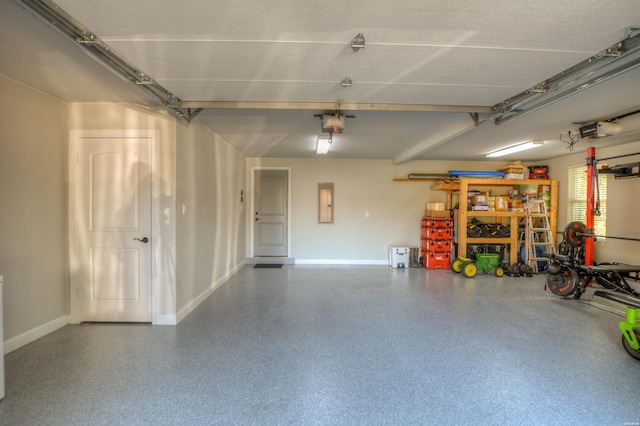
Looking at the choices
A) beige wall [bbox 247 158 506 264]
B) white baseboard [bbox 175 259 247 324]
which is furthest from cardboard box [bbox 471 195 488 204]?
white baseboard [bbox 175 259 247 324]

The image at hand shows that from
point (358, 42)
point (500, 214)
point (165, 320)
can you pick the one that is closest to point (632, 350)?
point (358, 42)

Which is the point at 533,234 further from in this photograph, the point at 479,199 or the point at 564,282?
the point at 564,282

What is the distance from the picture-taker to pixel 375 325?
335 centimetres

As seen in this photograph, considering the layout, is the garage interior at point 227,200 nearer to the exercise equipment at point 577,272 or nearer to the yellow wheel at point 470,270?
the exercise equipment at point 577,272

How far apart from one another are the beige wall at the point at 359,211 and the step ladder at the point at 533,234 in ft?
4.12

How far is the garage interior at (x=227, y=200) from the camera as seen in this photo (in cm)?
187

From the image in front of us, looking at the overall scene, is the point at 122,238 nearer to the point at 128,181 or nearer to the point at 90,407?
the point at 128,181

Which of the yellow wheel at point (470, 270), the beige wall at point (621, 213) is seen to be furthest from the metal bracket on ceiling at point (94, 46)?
the beige wall at point (621, 213)

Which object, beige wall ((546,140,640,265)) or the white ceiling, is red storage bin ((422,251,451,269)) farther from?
the white ceiling

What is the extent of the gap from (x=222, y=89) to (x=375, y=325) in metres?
3.02

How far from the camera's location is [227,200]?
5.37 metres

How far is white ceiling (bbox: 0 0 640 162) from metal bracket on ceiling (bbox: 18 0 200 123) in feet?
0.22

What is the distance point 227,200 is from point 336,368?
3.80 m

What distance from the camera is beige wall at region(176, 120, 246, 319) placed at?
3.57m
